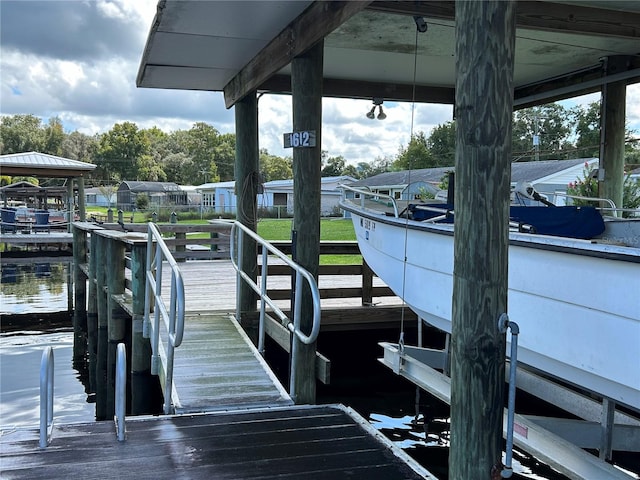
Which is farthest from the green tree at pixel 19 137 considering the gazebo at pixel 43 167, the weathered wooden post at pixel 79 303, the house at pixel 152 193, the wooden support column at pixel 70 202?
the weathered wooden post at pixel 79 303

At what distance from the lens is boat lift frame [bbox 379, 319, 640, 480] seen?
3176 millimetres

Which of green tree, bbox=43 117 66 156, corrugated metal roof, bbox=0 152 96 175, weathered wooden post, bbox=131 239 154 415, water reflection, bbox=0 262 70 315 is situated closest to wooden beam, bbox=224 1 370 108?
weathered wooden post, bbox=131 239 154 415

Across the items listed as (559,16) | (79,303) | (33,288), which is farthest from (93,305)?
(559,16)

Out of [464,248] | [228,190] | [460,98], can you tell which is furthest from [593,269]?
[228,190]

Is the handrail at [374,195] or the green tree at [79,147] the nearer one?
the handrail at [374,195]

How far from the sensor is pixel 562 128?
154 feet

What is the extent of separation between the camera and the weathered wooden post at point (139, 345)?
19.8 feet

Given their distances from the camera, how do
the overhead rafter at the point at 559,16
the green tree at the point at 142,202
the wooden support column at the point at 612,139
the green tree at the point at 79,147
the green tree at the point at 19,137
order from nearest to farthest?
the overhead rafter at the point at 559,16, the wooden support column at the point at 612,139, the green tree at the point at 142,202, the green tree at the point at 19,137, the green tree at the point at 79,147

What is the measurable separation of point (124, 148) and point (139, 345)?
64517 mm

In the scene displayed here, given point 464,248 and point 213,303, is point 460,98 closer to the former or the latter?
point 464,248

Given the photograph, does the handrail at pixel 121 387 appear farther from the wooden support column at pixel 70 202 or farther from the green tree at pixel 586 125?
the green tree at pixel 586 125

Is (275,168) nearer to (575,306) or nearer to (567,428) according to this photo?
(567,428)

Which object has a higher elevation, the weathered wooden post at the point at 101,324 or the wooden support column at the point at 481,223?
the wooden support column at the point at 481,223

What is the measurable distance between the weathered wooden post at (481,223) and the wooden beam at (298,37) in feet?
4.84
